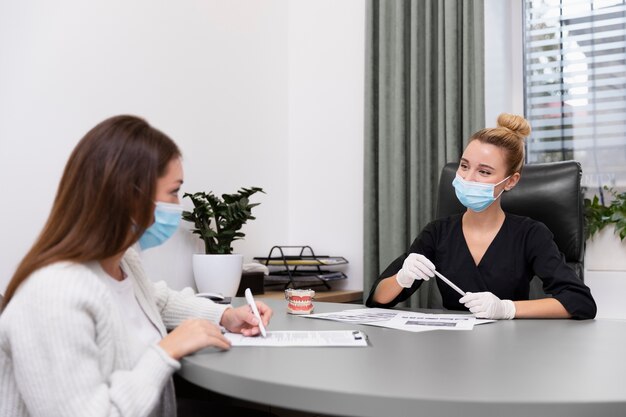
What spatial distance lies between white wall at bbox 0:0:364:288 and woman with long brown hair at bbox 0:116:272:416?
2.95ft

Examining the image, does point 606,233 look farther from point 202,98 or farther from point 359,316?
point 202,98

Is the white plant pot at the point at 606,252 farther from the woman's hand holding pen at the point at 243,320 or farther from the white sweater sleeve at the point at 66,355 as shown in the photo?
the white sweater sleeve at the point at 66,355

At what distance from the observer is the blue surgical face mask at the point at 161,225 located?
108cm

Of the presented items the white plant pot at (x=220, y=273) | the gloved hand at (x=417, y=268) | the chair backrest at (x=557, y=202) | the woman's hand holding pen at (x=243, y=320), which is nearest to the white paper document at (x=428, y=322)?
the gloved hand at (x=417, y=268)

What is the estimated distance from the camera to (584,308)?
155 cm

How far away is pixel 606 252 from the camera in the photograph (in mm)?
2562

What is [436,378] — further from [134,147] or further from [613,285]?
[613,285]

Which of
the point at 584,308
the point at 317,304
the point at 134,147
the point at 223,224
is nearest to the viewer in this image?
the point at 134,147

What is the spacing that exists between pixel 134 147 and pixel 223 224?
4.48 feet

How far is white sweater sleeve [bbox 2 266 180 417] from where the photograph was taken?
863mm

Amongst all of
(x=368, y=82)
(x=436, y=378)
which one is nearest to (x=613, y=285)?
(x=368, y=82)

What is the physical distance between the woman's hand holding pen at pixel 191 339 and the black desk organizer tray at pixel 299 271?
156 cm

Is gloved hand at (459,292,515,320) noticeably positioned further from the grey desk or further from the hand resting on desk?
the hand resting on desk

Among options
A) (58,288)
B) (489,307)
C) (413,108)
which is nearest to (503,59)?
(413,108)
